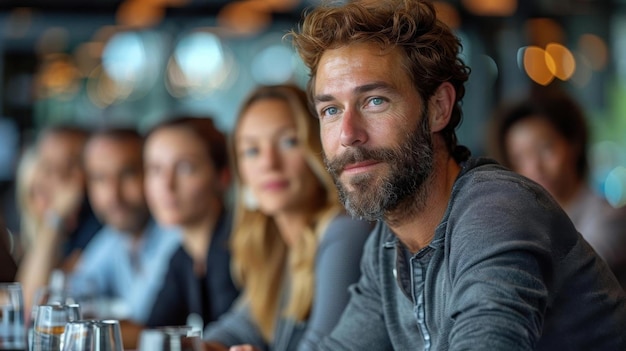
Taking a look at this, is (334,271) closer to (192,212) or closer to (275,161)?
(275,161)

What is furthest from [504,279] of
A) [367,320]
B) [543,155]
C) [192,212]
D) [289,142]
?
[543,155]

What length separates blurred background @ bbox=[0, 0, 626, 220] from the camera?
7.33 m

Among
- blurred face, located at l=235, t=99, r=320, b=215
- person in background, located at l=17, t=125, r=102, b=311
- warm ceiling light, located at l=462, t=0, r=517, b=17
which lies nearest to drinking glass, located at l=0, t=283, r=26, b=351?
blurred face, located at l=235, t=99, r=320, b=215

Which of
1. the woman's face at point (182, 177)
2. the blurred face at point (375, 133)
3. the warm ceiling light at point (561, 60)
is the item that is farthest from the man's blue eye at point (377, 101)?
the warm ceiling light at point (561, 60)

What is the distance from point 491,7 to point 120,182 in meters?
4.12

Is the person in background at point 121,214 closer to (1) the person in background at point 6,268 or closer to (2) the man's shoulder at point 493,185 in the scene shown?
(1) the person in background at point 6,268

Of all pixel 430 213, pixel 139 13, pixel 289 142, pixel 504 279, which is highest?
pixel 139 13

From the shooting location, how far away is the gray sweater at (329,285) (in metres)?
2.55

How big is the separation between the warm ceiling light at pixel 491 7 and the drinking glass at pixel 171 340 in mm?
6180

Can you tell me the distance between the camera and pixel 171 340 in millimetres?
1412

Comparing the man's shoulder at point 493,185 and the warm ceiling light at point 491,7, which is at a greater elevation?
the warm ceiling light at point 491,7

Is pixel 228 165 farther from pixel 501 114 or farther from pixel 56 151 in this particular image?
pixel 56 151

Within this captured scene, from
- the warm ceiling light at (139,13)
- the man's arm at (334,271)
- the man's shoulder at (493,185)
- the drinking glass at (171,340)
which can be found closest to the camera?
the drinking glass at (171,340)

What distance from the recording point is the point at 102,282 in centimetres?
443
